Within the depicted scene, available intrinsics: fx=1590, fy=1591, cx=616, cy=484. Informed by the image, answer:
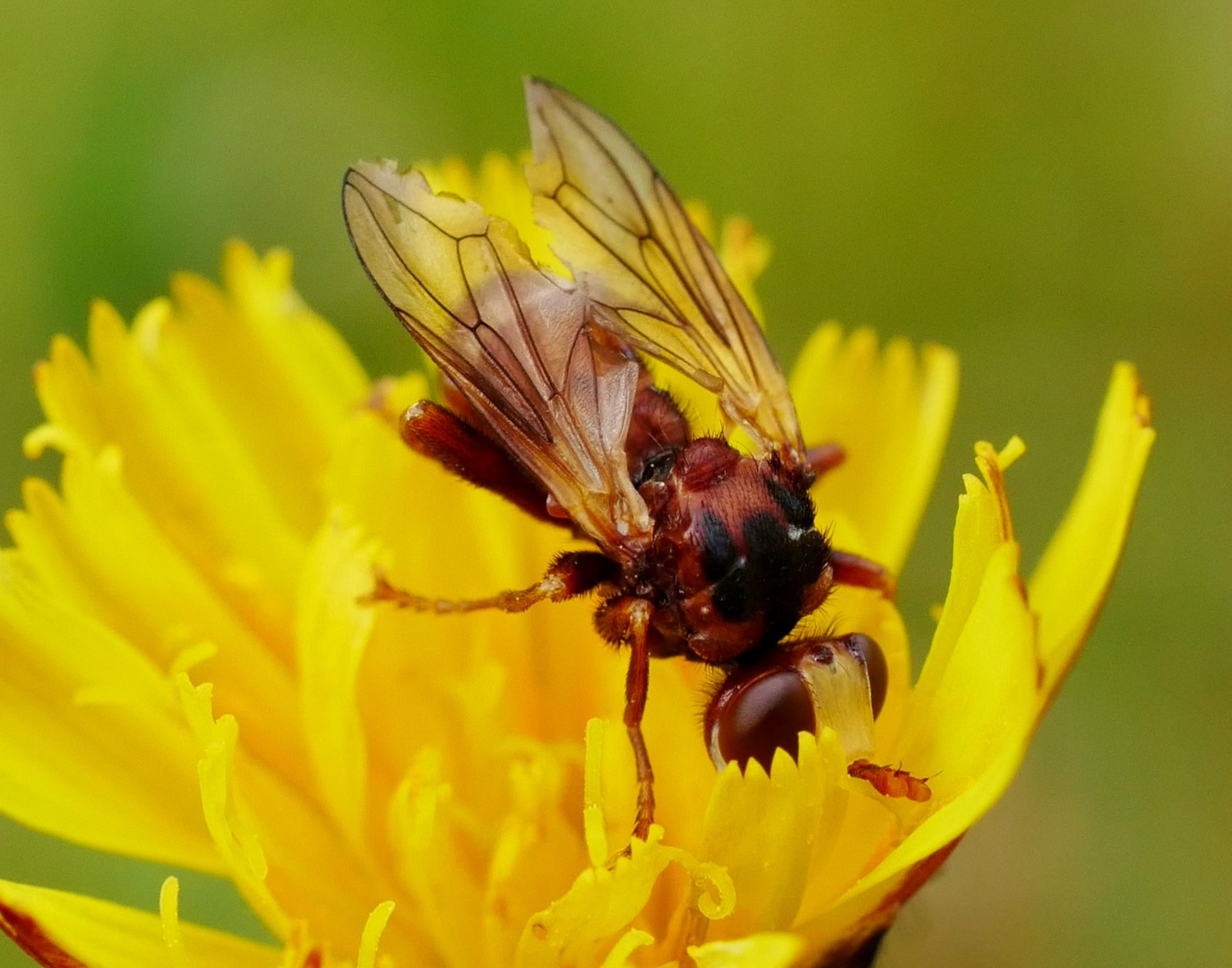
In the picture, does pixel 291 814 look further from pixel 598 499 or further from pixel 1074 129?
pixel 1074 129

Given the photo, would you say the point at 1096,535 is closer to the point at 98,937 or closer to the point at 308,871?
the point at 308,871

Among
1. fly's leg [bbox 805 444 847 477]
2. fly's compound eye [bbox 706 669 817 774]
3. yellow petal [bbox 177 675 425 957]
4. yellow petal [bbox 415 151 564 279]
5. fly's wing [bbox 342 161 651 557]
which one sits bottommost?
yellow petal [bbox 177 675 425 957]

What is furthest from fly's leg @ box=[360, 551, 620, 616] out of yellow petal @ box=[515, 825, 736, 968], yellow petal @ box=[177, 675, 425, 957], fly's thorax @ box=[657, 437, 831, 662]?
yellow petal @ box=[515, 825, 736, 968]

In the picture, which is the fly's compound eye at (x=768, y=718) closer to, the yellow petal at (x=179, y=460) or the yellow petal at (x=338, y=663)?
the yellow petal at (x=338, y=663)

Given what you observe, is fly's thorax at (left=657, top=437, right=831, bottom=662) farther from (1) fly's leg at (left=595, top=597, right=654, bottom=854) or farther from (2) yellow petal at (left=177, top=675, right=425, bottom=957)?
(2) yellow petal at (left=177, top=675, right=425, bottom=957)

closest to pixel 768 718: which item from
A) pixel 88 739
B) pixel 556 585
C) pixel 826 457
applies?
pixel 556 585

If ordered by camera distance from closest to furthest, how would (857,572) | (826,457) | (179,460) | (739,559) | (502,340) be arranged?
1. (739,559)
2. (502,340)
3. (857,572)
4. (826,457)
5. (179,460)
